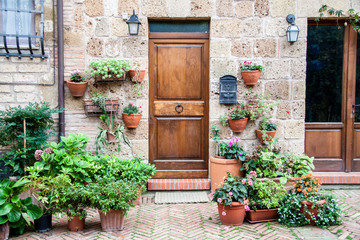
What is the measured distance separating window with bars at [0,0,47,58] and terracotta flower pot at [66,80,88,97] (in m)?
0.65

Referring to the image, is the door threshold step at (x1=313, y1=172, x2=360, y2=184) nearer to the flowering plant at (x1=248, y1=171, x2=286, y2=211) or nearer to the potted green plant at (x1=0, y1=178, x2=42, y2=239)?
the flowering plant at (x1=248, y1=171, x2=286, y2=211)

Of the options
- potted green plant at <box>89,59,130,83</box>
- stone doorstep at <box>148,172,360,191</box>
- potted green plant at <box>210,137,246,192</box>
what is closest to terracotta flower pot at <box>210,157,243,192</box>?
potted green plant at <box>210,137,246,192</box>

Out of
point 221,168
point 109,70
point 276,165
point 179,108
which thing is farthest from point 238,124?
point 109,70

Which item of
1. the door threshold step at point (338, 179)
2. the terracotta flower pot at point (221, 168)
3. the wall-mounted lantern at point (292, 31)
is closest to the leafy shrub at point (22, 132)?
the terracotta flower pot at point (221, 168)

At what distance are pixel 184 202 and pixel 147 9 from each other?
3.10 metres

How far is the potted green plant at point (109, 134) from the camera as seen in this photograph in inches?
237

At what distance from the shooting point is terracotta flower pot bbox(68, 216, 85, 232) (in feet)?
15.1

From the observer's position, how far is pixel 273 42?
6254 millimetres

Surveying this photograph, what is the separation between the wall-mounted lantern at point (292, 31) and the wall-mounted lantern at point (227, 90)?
3.59 feet

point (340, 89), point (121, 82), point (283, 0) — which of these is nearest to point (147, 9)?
point (121, 82)

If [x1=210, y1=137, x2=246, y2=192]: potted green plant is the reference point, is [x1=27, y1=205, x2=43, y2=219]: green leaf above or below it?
below

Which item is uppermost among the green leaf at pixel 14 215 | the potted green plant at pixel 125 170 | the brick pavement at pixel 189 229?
Answer: the potted green plant at pixel 125 170

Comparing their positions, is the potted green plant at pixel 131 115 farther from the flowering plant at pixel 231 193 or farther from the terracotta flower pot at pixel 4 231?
Result: the terracotta flower pot at pixel 4 231

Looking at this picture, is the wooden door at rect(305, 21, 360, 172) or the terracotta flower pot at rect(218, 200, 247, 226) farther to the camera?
the wooden door at rect(305, 21, 360, 172)
